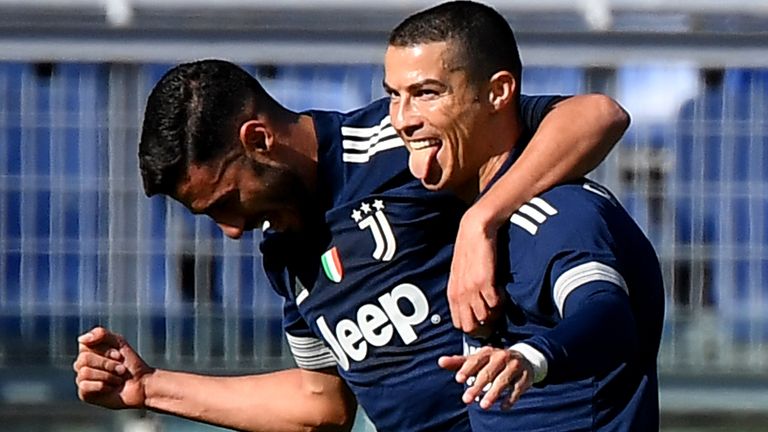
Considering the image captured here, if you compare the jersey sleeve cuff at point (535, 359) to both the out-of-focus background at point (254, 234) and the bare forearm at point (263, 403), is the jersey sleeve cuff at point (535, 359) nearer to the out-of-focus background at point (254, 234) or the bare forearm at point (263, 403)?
the bare forearm at point (263, 403)

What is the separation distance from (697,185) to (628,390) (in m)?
2.70

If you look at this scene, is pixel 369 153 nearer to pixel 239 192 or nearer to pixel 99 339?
pixel 239 192

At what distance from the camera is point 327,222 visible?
322 cm

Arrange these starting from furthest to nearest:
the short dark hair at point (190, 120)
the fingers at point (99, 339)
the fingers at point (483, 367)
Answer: the fingers at point (99, 339) → the short dark hair at point (190, 120) → the fingers at point (483, 367)

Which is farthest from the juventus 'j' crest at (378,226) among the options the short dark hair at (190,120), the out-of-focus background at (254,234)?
the out-of-focus background at (254,234)

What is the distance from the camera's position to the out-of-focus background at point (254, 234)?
4.95 m

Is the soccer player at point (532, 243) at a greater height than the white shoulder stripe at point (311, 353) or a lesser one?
greater

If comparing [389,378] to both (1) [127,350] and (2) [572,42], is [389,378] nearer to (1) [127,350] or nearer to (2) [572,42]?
(1) [127,350]

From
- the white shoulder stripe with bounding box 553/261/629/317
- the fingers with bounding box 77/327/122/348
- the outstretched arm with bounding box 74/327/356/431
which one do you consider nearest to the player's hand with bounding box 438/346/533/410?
the white shoulder stripe with bounding box 553/261/629/317

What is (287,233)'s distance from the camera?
326cm

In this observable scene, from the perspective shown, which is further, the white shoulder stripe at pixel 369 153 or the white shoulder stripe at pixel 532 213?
the white shoulder stripe at pixel 369 153

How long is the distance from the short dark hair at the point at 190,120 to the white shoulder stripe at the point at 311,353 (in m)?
0.52

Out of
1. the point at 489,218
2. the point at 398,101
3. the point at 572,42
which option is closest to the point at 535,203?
the point at 489,218

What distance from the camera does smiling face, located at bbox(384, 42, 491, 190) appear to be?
271 centimetres
